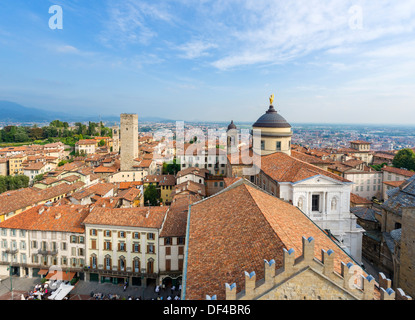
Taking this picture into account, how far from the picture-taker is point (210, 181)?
2114 inches

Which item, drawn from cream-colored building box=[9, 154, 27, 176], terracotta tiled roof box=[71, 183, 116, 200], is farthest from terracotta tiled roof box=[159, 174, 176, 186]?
cream-colored building box=[9, 154, 27, 176]

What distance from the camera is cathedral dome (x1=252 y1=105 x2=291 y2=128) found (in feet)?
113

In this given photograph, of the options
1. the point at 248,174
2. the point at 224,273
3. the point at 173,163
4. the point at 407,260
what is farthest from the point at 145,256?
the point at 173,163

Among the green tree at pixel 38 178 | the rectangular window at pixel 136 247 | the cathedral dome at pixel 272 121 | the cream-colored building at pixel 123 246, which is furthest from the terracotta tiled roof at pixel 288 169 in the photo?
the green tree at pixel 38 178

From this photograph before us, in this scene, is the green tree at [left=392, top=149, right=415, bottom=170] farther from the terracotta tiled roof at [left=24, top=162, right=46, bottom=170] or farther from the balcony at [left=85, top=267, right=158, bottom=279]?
the terracotta tiled roof at [left=24, top=162, right=46, bottom=170]

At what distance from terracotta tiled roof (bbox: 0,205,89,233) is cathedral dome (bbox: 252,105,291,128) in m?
25.4

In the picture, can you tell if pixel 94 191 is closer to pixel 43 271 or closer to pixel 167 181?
pixel 167 181

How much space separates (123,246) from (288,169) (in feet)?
64.0

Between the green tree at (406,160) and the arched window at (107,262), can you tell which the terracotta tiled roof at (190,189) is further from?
the green tree at (406,160)

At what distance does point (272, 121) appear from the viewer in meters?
34.7

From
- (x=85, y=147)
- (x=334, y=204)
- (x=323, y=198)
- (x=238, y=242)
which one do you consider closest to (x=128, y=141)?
(x=85, y=147)

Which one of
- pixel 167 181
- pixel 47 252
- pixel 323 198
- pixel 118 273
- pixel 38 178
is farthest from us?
pixel 38 178
